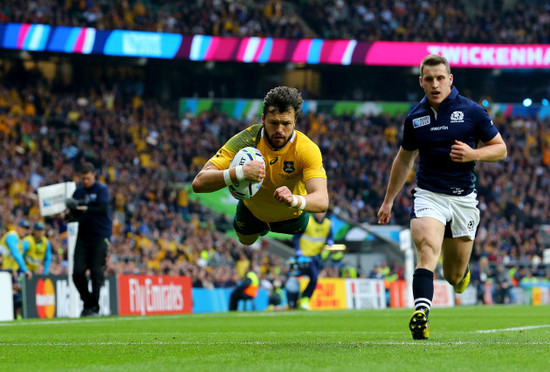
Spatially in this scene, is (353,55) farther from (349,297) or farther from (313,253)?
(313,253)

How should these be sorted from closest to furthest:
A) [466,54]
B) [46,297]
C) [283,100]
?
1. [283,100]
2. [46,297]
3. [466,54]

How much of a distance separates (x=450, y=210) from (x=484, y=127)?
73 cm

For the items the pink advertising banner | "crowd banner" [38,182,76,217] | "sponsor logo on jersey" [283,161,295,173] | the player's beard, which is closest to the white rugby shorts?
"sponsor logo on jersey" [283,161,295,173]

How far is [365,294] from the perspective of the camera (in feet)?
78.2

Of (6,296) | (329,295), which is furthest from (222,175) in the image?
(329,295)

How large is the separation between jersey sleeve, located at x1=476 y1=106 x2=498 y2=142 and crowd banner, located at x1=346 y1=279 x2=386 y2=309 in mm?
16231

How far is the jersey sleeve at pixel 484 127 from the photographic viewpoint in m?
7.34

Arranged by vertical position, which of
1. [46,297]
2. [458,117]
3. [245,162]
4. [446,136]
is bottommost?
[46,297]

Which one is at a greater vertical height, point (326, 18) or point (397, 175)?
point (326, 18)

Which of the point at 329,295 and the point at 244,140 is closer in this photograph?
the point at 244,140

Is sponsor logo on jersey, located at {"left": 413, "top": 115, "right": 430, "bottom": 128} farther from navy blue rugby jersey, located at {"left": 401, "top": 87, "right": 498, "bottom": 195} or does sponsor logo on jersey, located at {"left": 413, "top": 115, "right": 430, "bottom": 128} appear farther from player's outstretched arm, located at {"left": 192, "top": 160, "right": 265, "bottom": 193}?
player's outstretched arm, located at {"left": 192, "top": 160, "right": 265, "bottom": 193}

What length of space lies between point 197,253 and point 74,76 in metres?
14.9

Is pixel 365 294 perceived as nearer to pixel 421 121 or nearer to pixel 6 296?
pixel 6 296

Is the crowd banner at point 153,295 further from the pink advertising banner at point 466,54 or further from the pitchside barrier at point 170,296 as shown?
the pink advertising banner at point 466,54
